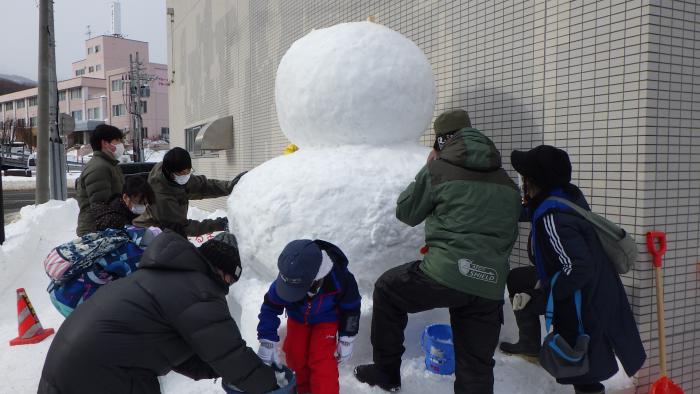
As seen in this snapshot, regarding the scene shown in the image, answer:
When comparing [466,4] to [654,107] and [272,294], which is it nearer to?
[654,107]

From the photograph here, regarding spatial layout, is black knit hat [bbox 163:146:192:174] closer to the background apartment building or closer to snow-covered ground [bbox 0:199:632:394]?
snow-covered ground [bbox 0:199:632:394]

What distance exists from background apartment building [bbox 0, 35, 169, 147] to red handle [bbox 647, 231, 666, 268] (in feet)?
164

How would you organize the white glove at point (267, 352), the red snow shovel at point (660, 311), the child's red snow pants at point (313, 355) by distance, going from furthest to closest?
1. the red snow shovel at point (660, 311)
2. the child's red snow pants at point (313, 355)
3. the white glove at point (267, 352)

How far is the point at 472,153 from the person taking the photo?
230 centimetres

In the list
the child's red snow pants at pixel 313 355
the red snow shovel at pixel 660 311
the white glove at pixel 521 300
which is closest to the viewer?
the child's red snow pants at pixel 313 355

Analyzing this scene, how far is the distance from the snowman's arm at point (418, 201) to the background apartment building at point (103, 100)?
163 ft

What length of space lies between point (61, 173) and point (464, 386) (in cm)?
1049

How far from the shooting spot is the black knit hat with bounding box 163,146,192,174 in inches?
140

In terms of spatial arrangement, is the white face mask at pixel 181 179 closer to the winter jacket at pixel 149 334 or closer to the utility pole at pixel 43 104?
the winter jacket at pixel 149 334

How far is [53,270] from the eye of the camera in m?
2.36

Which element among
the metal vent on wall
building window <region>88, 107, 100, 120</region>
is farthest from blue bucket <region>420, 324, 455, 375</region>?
building window <region>88, 107, 100, 120</region>

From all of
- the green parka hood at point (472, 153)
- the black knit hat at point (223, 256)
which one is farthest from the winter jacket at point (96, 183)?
the green parka hood at point (472, 153)

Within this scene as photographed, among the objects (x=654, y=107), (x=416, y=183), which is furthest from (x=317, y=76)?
(x=654, y=107)

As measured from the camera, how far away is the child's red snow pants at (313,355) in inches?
93.1
